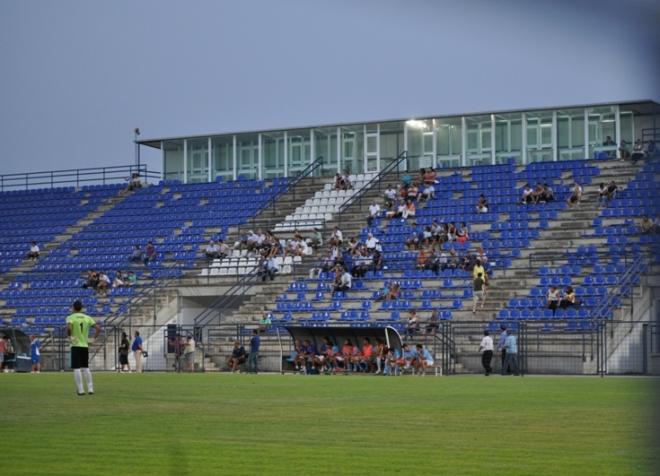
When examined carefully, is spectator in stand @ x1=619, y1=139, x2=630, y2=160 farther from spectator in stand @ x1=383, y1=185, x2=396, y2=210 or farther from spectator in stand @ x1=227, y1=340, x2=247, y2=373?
spectator in stand @ x1=227, y1=340, x2=247, y2=373

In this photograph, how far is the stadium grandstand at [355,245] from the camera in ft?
114

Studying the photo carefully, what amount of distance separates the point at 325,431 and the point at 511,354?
766 inches

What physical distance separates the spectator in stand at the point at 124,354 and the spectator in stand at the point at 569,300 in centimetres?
1330

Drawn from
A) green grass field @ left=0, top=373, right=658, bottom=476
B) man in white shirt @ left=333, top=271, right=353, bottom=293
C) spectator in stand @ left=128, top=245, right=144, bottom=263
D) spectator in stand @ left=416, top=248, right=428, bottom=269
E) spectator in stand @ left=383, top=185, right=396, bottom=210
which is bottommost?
green grass field @ left=0, top=373, right=658, bottom=476

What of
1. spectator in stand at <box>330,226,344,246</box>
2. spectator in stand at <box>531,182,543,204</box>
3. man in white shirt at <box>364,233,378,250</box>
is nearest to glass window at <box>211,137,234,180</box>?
spectator in stand at <box>330,226,344,246</box>

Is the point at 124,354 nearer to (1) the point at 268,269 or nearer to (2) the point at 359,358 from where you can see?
(1) the point at 268,269

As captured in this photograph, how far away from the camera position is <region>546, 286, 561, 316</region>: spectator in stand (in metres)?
34.6

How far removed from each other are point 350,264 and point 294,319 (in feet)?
10.8

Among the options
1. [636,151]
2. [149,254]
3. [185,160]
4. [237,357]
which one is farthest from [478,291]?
[185,160]

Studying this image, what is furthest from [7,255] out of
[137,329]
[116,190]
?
[137,329]

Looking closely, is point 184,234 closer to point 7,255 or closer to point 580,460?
point 7,255

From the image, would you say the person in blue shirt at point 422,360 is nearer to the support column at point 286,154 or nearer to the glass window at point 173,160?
the support column at point 286,154

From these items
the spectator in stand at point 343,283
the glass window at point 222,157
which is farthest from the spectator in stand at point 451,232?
the glass window at point 222,157

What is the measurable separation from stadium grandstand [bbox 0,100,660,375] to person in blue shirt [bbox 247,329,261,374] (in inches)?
33.2
